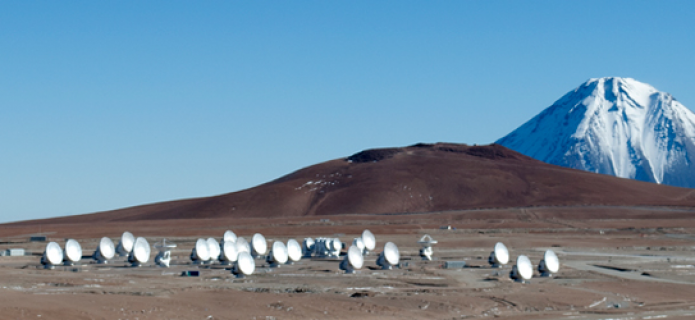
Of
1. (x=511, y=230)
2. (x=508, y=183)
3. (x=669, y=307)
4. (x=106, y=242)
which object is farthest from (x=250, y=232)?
(x=508, y=183)

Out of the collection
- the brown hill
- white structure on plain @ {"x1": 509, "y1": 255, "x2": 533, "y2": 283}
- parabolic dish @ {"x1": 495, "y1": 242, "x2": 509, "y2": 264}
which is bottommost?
white structure on plain @ {"x1": 509, "y1": 255, "x2": 533, "y2": 283}

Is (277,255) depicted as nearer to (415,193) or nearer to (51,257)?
(51,257)

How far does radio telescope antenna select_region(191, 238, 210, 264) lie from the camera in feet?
184

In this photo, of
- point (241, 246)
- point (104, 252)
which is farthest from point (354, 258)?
point (104, 252)

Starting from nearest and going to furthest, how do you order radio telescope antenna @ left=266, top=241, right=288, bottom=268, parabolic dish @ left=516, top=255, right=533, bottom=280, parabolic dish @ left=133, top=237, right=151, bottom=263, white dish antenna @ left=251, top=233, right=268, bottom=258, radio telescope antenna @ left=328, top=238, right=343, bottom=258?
parabolic dish @ left=516, top=255, right=533, bottom=280 < radio telescope antenna @ left=266, top=241, right=288, bottom=268 < parabolic dish @ left=133, top=237, right=151, bottom=263 < white dish antenna @ left=251, top=233, right=268, bottom=258 < radio telescope antenna @ left=328, top=238, right=343, bottom=258

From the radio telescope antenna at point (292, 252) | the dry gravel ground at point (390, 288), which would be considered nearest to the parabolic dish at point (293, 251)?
the radio telescope antenna at point (292, 252)

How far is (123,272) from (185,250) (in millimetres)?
24864

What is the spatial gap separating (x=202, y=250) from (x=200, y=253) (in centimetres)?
34

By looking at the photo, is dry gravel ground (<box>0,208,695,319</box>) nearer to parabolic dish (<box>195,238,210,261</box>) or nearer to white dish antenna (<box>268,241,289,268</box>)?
white dish antenna (<box>268,241,289,268</box>)

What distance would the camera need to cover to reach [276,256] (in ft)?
178

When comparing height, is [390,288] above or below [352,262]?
below

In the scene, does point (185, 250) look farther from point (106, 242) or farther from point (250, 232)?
point (250, 232)

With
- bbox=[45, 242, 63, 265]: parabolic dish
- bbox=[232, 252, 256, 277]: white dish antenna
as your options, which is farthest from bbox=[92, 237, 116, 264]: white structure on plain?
bbox=[232, 252, 256, 277]: white dish antenna

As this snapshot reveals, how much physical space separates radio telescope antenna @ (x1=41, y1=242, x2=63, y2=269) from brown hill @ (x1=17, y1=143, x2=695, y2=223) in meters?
112
